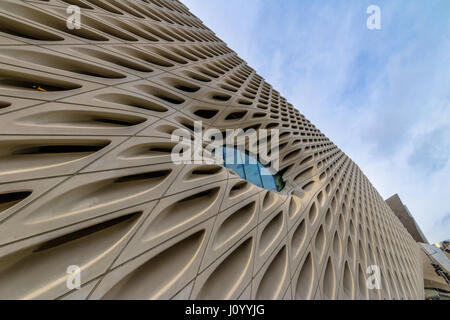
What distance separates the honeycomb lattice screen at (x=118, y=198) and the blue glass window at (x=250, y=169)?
9.14 feet

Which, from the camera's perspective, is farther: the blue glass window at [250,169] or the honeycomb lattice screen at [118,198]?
the blue glass window at [250,169]

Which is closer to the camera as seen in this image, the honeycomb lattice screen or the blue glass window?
the honeycomb lattice screen

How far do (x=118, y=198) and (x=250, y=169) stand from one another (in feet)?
24.9

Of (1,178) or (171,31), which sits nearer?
(1,178)

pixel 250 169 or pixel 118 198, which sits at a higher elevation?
pixel 250 169

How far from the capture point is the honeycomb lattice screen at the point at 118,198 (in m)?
2.21

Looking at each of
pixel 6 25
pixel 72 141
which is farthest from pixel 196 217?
pixel 6 25

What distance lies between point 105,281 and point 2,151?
7.86 feet

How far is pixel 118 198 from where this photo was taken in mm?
2975

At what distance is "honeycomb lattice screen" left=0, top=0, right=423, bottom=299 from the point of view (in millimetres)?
2210

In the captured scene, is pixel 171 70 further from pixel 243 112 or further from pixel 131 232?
pixel 131 232

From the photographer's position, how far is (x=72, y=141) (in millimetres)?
3082

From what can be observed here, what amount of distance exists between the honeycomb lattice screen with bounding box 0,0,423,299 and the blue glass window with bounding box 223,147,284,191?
279 centimetres

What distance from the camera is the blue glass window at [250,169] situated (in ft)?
29.9
